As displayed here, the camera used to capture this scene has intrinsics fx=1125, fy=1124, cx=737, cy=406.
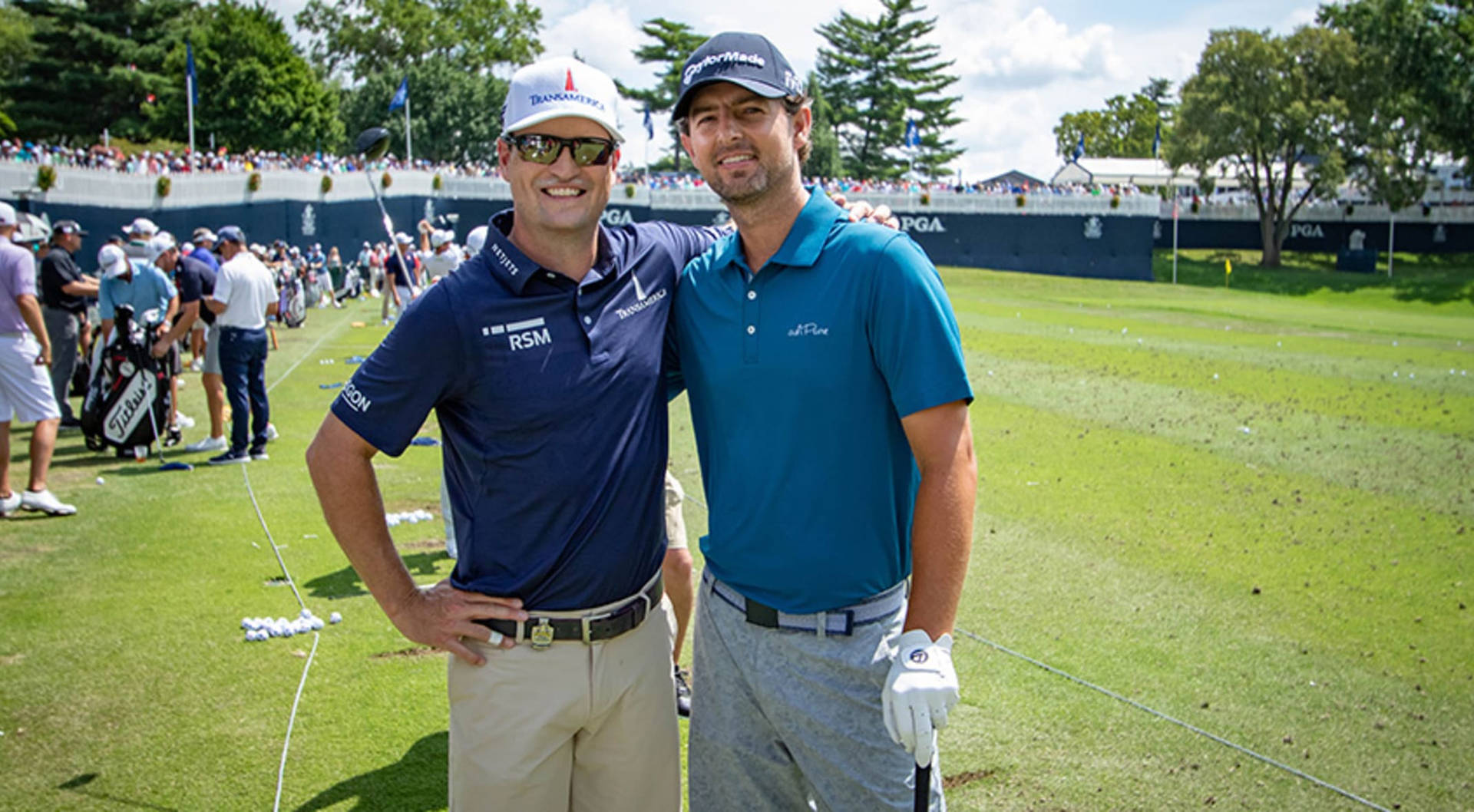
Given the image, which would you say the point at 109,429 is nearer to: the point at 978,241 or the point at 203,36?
the point at 978,241

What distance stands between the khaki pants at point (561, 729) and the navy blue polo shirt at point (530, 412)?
0.58 ft

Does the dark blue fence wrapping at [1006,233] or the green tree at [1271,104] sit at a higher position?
the green tree at [1271,104]

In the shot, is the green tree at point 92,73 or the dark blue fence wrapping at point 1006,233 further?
the green tree at point 92,73

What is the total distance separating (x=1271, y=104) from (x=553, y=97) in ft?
201

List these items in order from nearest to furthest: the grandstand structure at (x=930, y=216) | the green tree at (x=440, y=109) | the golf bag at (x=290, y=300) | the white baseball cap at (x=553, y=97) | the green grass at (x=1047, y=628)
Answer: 1. the white baseball cap at (x=553, y=97)
2. the green grass at (x=1047, y=628)
3. the golf bag at (x=290, y=300)
4. the grandstand structure at (x=930, y=216)
5. the green tree at (x=440, y=109)

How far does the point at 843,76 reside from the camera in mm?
85375

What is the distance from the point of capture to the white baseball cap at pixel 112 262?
1199cm

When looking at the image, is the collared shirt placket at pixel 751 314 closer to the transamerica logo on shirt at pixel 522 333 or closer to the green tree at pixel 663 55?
the transamerica logo on shirt at pixel 522 333

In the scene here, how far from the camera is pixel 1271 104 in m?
→ 56.2

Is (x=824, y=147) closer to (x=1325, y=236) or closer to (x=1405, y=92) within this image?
(x=1325, y=236)

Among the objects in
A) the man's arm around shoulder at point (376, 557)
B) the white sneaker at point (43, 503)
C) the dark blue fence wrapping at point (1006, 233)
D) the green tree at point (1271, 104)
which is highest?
the green tree at point (1271, 104)

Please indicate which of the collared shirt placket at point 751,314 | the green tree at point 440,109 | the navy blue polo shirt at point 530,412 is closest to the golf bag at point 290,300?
the navy blue polo shirt at point 530,412

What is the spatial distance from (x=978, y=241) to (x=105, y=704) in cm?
5324

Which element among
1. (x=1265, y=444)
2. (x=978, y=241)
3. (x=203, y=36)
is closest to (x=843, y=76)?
(x=978, y=241)
